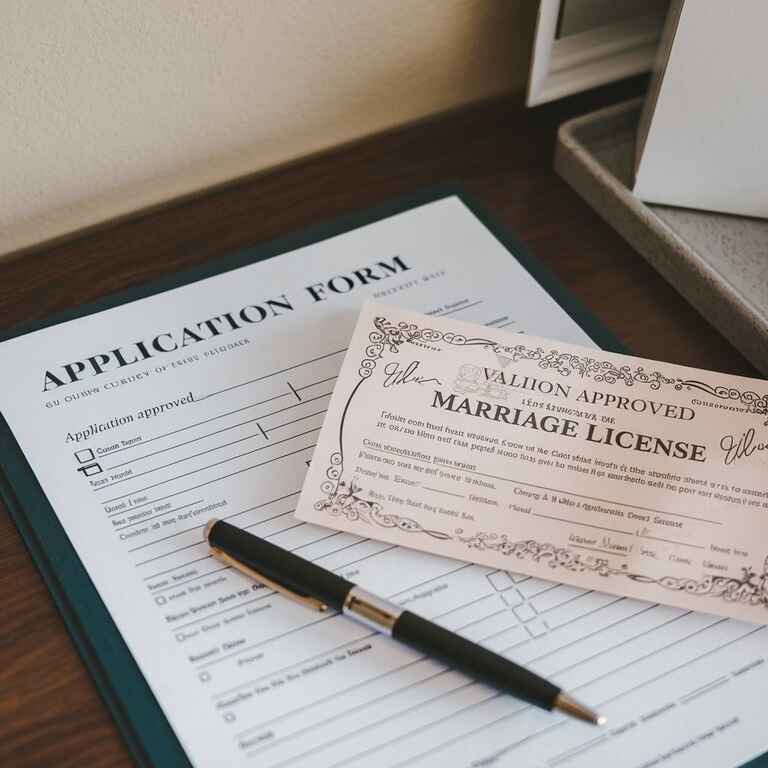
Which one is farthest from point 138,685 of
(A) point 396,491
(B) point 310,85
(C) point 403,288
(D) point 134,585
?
(B) point 310,85

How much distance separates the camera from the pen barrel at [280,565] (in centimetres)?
50

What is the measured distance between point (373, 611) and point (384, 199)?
337 millimetres

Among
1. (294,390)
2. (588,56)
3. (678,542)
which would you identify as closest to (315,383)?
(294,390)

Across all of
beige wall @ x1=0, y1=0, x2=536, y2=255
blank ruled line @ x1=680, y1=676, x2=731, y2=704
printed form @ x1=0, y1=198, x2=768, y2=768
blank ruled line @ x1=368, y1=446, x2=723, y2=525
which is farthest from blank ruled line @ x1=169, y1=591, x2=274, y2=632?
beige wall @ x1=0, y1=0, x2=536, y2=255

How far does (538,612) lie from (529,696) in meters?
0.05

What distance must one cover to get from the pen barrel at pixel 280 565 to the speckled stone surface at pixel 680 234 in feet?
0.97

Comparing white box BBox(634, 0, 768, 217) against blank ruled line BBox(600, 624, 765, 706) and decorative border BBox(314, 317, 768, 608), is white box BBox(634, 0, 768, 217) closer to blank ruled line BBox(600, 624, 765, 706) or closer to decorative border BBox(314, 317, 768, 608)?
decorative border BBox(314, 317, 768, 608)

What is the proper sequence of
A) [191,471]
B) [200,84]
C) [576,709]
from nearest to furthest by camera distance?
[576,709] → [191,471] → [200,84]

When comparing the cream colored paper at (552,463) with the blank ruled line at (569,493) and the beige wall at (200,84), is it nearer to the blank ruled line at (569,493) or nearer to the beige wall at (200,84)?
the blank ruled line at (569,493)

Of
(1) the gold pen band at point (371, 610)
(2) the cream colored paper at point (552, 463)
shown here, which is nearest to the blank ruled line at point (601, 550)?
(2) the cream colored paper at point (552, 463)

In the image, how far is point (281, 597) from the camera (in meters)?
0.52

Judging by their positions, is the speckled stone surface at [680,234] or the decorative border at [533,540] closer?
the decorative border at [533,540]

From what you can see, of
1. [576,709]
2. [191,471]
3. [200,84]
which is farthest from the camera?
[200,84]

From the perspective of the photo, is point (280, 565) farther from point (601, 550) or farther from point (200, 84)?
point (200, 84)
